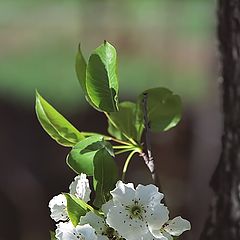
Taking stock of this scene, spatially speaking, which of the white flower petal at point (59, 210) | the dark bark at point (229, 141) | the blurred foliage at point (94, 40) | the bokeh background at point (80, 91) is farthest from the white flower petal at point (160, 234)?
the blurred foliage at point (94, 40)

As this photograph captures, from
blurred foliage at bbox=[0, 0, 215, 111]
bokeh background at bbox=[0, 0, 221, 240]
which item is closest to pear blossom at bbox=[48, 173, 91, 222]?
bokeh background at bbox=[0, 0, 221, 240]

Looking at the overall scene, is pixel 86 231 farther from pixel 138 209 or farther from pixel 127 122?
pixel 127 122

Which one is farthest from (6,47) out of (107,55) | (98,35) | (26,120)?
(107,55)

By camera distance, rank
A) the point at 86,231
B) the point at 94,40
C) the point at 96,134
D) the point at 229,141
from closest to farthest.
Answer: the point at 86,231 → the point at 96,134 → the point at 229,141 → the point at 94,40

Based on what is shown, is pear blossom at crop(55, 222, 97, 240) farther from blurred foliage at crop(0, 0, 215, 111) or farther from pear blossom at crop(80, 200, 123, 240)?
blurred foliage at crop(0, 0, 215, 111)

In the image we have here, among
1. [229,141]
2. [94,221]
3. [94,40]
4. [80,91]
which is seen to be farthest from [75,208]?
[94,40]

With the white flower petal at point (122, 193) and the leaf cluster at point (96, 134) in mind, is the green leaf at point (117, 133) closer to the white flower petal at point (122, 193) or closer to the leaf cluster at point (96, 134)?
the leaf cluster at point (96, 134)

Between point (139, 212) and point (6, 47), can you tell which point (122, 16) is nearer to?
point (6, 47)
